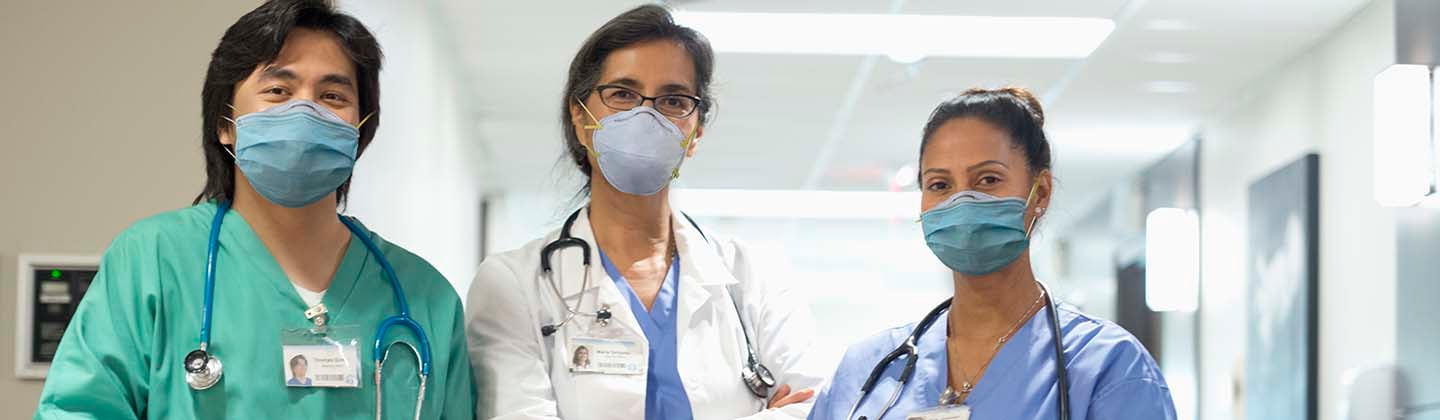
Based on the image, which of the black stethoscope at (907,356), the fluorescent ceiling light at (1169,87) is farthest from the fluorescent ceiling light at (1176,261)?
the black stethoscope at (907,356)

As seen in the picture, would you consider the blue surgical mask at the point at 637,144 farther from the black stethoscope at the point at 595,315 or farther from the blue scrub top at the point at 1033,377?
the blue scrub top at the point at 1033,377

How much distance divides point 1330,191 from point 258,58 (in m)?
4.72

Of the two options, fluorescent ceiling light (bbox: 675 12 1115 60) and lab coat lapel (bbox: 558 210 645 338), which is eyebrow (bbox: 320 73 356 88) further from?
fluorescent ceiling light (bbox: 675 12 1115 60)

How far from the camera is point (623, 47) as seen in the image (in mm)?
2441

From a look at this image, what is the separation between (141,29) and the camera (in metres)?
2.71

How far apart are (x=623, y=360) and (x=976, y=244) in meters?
0.59

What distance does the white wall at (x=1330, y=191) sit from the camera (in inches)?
206

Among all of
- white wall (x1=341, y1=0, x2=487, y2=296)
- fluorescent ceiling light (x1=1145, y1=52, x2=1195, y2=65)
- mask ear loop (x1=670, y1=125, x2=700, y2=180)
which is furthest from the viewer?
fluorescent ceiling light (x1=1145, y1=52, x2=1195, y2=65)

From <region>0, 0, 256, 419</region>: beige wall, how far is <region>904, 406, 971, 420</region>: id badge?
54.1 inches

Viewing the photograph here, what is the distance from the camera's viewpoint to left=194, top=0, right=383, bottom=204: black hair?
6.95 feet

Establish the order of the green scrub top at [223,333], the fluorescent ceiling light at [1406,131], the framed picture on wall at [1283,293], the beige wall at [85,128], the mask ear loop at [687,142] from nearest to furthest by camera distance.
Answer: the green scrub top at [223,333], the mask ear loop at [687,142], the beige wall at [85,128], the fluorescent ceiling light at [1406,131], the framed picture on wall at [1283,293]

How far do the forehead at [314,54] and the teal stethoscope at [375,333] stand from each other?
0.79 ft

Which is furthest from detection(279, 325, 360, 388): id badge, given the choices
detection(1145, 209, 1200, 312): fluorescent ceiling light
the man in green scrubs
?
detection(1145, 209, 1200, 312): fluorescent ceiling light

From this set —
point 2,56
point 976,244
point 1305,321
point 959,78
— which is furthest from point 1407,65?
point 2,56
